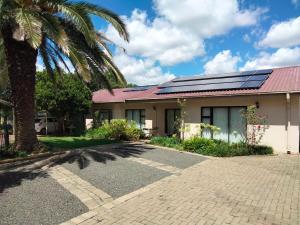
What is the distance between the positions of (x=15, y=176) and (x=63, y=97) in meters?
14.0

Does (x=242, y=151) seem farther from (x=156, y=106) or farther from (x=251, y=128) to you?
(x=156, y=106)

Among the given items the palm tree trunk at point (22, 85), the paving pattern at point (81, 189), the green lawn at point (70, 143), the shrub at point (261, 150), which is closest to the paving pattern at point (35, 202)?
the paving pattern at point (81, 189)

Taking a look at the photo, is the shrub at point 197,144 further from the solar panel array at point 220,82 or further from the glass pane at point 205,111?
the solar panel array at point 220,82

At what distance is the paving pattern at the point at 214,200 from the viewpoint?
21.5 feet

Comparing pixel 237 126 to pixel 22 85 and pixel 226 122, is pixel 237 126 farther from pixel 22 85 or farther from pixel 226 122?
pixel 22 85

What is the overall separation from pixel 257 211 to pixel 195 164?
5699 mm

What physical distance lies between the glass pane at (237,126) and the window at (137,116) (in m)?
7.59

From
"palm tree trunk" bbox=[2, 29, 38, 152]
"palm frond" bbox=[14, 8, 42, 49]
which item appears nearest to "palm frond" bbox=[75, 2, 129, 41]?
"palm frond" bbox=[14, 8, 42, 49]

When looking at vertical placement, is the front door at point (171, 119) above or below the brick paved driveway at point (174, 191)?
above

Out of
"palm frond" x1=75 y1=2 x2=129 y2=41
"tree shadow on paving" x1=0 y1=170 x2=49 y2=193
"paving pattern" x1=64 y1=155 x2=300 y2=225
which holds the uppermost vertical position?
"palm frond" x1=75 y1=2 x2=129 y2=41

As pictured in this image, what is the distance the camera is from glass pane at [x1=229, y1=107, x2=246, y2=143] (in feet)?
54.4

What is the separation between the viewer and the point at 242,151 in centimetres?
1504

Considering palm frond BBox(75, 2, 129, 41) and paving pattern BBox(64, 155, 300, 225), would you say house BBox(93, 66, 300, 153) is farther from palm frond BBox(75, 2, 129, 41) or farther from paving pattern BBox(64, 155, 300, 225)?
paving pattern BBox(64, 155, 300, 225)

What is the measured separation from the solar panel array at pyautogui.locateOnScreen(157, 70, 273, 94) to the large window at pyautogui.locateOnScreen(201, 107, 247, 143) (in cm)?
126
